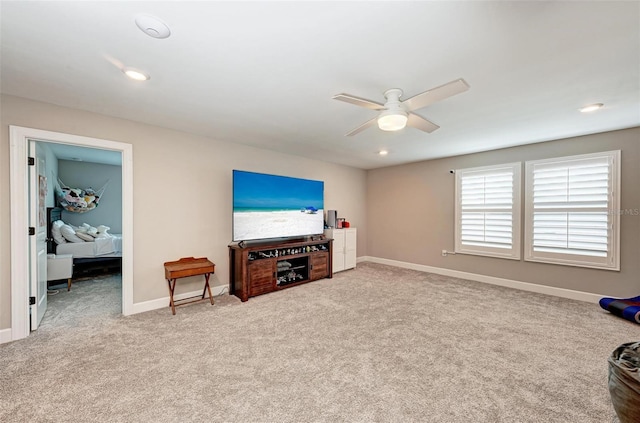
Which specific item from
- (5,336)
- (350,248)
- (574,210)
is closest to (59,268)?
(5,336)

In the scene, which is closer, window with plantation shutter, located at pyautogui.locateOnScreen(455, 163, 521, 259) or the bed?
window with plantation shutter, located at pyautogui.locateOnScreen(455, 163, 521, 259)

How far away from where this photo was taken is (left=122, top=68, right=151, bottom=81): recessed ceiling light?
2024mm

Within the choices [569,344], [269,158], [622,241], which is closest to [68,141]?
[269,158]

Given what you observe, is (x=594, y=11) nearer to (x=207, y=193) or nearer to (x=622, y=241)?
(x=622, y=241)

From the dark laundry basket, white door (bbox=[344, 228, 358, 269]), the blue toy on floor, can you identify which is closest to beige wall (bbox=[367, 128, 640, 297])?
the blue toy on floor

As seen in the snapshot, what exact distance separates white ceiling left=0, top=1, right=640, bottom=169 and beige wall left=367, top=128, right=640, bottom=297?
71 cm

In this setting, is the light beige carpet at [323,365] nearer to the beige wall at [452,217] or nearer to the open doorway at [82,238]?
the beige wall at [452,217]

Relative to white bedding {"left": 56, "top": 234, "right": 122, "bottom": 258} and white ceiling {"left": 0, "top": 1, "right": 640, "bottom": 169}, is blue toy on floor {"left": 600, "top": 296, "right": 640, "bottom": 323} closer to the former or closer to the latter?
white ceiling {"left": 0, "top": 1, "right": 640, "bottom": 169}

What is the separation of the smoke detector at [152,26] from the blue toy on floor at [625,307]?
17.0ft

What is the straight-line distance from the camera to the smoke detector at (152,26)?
148 cm

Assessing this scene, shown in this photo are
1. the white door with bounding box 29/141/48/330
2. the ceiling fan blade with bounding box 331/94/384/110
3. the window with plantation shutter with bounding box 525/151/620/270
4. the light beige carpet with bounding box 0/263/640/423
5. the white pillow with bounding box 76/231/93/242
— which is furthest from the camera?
the white pillow with bounding box 76/231/93/242

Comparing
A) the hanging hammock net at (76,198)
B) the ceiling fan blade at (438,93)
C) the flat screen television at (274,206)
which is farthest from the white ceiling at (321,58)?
the hanging hammock net at (76,198)

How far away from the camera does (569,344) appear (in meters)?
2.45

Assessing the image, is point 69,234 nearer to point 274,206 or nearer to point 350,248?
point 274,206
